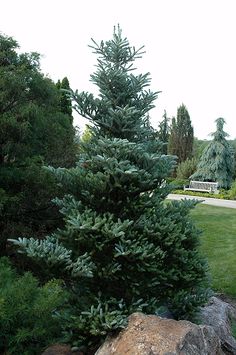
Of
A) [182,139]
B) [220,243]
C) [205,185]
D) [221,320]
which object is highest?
[182,139]

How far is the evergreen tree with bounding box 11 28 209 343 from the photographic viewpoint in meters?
4.23

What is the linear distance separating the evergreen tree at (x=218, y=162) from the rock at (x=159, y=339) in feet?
87.9

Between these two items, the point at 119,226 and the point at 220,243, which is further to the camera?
the point at 220,243

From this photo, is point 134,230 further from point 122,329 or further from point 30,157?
point 30,157

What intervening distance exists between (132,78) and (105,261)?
2142mm

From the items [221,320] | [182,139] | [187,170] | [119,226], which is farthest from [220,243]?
[182,139]

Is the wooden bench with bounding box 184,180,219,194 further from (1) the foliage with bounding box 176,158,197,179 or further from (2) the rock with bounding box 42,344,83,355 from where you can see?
(2) the rock with bounding box 42,344,83,355

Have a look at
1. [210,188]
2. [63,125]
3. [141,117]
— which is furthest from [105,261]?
[210,188]

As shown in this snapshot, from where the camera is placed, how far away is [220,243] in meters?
11.6

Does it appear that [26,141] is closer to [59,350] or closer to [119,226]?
[119,226]

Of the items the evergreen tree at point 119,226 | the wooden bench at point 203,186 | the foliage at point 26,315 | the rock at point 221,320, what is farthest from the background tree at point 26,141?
the wooden bench at point 203,186

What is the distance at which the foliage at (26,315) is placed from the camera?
12.9ft

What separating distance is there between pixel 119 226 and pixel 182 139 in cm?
3759

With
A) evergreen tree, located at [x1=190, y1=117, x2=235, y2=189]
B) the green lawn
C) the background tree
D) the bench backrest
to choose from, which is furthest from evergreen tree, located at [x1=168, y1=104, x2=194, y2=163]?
the background tree
